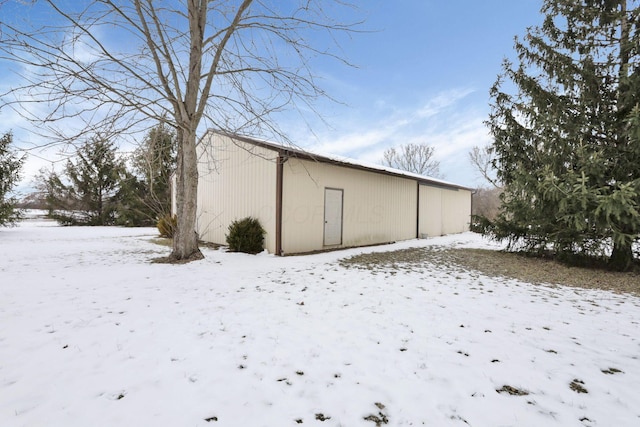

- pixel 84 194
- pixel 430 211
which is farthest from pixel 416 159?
pixel 84 194

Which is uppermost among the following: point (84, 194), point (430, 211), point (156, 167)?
point (156, 167)

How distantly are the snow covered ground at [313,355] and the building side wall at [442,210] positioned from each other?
9759mm

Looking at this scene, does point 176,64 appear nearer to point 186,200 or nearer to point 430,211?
point 186,200

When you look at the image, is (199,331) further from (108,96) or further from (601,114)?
(601,114)

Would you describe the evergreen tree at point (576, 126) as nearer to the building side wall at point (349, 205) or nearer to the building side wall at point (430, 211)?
the building side wall at point (349, 205)

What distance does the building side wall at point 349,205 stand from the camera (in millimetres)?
8758

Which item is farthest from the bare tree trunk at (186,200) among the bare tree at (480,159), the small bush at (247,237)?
the bare tree at (480,159)

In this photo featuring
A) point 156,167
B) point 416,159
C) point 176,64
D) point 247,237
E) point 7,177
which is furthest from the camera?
point 416,159

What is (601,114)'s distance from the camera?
6715mm

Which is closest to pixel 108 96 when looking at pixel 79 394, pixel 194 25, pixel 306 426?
pixel 194 25

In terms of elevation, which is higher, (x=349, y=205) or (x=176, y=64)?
(x=176, y=64)

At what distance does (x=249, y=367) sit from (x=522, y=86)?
29.5ft

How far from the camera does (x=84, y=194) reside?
19.8 m

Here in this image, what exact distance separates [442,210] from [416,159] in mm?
19067
